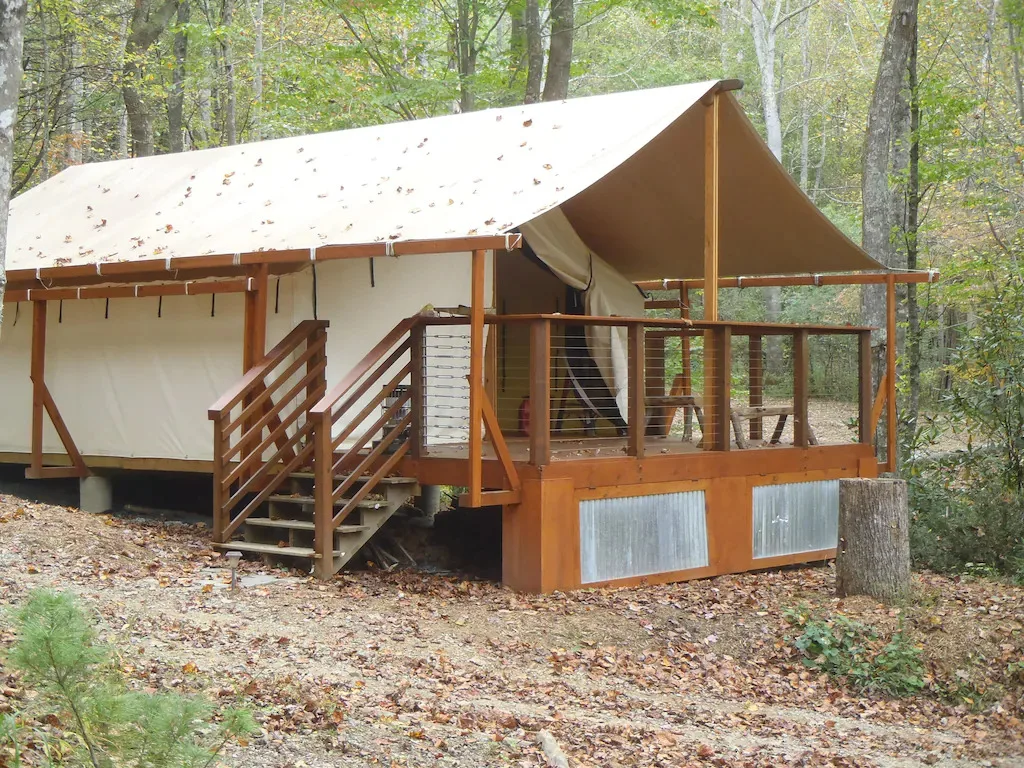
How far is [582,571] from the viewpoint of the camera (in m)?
7.32

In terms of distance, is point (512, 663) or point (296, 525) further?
point (296, 525)

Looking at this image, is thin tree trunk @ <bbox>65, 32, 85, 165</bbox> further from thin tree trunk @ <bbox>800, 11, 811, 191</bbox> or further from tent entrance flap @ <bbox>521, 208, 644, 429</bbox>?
thin tree trunk @ <bbox>800, 11, 811, 191</bbox>

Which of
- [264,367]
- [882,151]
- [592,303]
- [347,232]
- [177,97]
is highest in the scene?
[177,97]

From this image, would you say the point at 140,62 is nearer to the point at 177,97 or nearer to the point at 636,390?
the point at 177,97

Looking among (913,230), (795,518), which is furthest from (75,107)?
(795,518)

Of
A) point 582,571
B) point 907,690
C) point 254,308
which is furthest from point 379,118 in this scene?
point 907,690

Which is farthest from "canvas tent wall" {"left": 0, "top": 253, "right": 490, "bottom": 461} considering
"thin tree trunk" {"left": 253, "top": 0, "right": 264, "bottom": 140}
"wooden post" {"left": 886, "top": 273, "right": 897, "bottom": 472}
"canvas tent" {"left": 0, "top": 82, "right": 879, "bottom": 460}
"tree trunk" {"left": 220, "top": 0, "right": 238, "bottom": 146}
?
"thin tree trunk" {"left": 253, "top": 0, "right": 264, "bottom": 140}

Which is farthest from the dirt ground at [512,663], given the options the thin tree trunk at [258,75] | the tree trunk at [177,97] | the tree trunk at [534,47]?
the thin tree trunk at [258,75]

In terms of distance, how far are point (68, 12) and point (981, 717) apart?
15.0m

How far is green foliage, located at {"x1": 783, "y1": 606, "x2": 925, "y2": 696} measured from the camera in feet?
18.5

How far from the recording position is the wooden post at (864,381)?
30.3 feet

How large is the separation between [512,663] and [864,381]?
15.9 ft

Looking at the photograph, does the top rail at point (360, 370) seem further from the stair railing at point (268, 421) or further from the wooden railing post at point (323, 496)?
the stair railing at point (268, 421)

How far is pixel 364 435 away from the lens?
7531 millimetres
